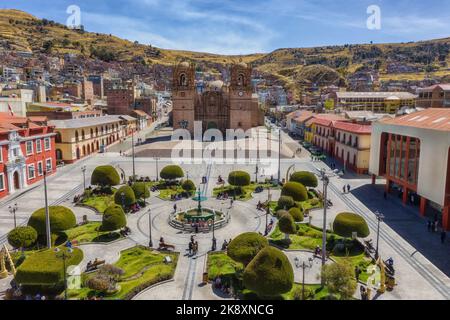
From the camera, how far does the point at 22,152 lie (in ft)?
135

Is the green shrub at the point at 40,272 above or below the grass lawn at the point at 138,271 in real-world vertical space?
above

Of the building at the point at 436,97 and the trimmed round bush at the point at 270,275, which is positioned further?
the building at the point at 436,97

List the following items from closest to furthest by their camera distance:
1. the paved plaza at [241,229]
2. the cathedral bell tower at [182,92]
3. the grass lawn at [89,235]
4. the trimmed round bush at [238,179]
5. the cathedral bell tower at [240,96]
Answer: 1. the paved plaza at [241,229]
2. the grass lawn at [89,235]
3. the trimmed round bush at [238,179]
4. the cathedral bell tower at [182,92]
5. the cathedral bell tower at [240,96]

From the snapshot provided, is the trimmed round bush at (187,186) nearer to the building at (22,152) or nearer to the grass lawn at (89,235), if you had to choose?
the grass lawn at (89,235)

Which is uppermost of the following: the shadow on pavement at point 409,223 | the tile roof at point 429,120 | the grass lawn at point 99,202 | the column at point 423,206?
the tile roof at point 429,120

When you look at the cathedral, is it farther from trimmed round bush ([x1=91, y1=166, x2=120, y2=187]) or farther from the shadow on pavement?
A: the shadow on pavement

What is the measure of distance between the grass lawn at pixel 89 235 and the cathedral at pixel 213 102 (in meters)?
55.0

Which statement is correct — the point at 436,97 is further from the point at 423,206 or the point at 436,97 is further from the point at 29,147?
the point at 29,147

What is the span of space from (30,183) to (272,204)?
97.4ft

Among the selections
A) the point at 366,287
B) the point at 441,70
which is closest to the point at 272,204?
the point at 366,287

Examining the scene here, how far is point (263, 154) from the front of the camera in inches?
2466

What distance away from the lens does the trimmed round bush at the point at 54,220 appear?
24.0m

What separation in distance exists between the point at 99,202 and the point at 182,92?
49842mm

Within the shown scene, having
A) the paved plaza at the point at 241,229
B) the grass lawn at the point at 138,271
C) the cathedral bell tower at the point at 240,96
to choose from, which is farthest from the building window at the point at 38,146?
the cathedral bell tower at the point at 240,96
